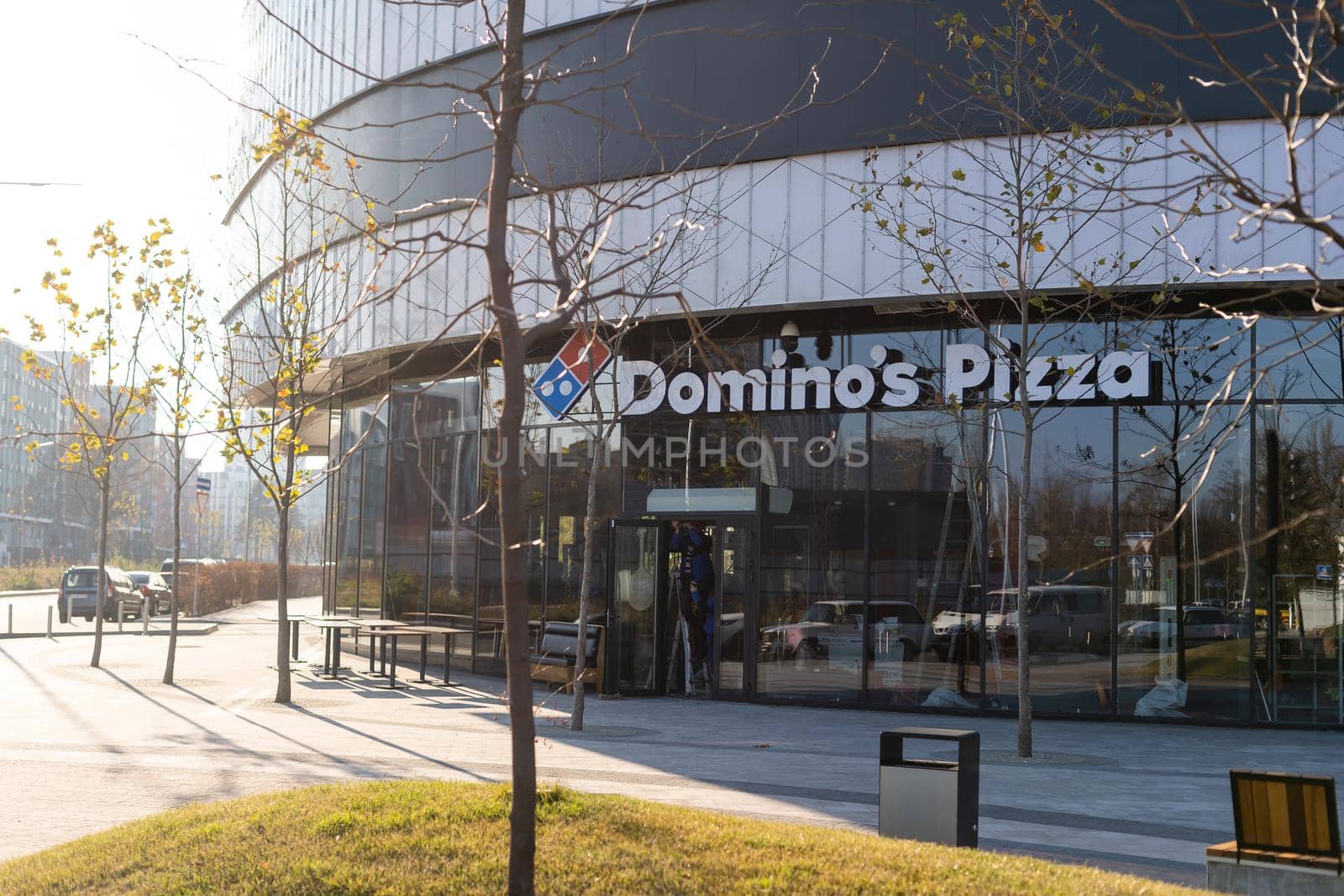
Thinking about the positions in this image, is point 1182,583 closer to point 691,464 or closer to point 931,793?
point 691,464

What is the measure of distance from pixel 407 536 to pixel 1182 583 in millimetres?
14399

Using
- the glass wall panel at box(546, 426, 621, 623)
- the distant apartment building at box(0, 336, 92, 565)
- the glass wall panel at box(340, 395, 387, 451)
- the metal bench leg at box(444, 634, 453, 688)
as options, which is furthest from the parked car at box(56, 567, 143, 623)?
the distant apartment building at box(0, 336, 92, 565)

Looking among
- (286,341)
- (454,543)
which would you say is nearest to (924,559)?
(286,341)

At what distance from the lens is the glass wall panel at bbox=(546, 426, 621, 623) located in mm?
19734

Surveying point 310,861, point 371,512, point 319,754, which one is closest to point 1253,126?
point 319,754

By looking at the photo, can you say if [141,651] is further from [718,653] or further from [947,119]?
[947,119]

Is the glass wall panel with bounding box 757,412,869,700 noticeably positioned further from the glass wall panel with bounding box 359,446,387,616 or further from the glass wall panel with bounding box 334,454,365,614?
the glass wall panel with bounding box 334,454,365,614

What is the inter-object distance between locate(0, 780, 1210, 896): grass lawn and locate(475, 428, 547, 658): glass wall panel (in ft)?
40.6

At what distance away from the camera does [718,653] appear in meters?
18.7

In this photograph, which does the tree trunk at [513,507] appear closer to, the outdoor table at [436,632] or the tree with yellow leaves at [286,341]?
the tree with yellow leaves at [286,341]

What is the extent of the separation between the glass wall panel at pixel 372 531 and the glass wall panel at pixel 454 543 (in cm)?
261

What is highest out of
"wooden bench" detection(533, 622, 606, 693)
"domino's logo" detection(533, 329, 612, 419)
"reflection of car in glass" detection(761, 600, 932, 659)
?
"domino's logo" detection(533, 329, 612, 419)

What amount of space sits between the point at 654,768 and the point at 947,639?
22.1 feet

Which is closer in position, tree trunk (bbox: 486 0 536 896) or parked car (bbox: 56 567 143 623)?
tree trunk (bbox: 486 0 536 896)
